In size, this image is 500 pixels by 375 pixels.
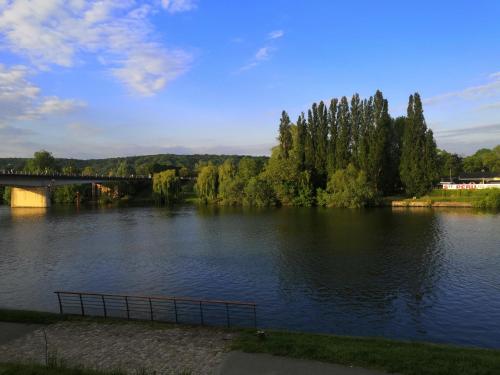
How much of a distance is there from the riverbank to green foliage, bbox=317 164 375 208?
76.7m

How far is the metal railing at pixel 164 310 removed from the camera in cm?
2378

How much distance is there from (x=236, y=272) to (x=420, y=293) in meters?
14.9

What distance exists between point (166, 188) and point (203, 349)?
11648cm

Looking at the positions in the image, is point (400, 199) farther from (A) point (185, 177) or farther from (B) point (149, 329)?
(A) point (185, 177)

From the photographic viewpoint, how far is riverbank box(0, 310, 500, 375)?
48.5ft

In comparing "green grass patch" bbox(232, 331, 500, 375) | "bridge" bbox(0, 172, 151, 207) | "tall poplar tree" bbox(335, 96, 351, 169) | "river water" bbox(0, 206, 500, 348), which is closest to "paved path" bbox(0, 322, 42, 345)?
"river water" bbox(0, 206, 500, 348)

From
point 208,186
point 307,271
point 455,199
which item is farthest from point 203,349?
point 208,186

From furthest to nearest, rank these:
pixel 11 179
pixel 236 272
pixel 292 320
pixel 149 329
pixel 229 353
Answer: pixel 11 179, pixel 236 272, pixel 292 320, pixel 149 329, pixel 229 353

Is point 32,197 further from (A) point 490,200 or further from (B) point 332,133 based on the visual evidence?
(A) point 490,200

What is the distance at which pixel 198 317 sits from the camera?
24609 mm

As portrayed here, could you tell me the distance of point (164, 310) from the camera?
Answer: 2603 centimetres

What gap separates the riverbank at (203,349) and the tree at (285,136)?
95.3 m

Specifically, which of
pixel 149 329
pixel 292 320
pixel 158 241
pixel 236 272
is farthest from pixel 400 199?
pixel 149 329

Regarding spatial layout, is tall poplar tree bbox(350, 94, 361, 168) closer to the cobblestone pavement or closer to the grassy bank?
the grassy bank
